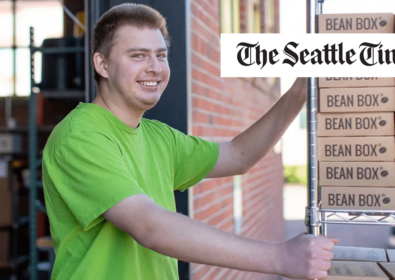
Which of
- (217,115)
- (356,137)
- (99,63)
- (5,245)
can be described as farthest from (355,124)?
(5,245)

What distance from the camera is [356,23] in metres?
1.65

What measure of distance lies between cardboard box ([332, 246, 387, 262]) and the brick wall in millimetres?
981

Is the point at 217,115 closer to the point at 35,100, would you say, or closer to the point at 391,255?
A: the point at 35,100

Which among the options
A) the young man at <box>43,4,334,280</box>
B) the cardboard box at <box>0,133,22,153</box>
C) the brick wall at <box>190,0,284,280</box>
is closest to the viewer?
the young man at <box>43,4,334,280</box>

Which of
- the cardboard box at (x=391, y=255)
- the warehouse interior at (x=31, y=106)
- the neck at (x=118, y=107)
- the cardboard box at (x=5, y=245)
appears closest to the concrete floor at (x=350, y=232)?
the warehouse interior at (x=31, y=106)

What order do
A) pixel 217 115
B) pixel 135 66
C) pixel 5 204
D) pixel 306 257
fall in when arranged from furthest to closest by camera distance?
pixel 5 204 → pixel 217 115 → pixel 135 66 → pixel 306 257

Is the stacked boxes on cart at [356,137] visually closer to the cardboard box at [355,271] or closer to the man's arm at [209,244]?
the cardboard box at [355,271]

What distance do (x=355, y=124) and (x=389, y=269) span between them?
44 cm

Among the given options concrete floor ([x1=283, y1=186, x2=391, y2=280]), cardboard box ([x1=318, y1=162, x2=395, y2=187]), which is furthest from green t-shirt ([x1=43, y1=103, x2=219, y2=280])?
concrete floor ([x1=283, y1=186, x2=391, y2=280])

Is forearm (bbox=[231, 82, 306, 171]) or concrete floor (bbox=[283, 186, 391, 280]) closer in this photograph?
forearm (bbox=[231, 82, 306, 171])

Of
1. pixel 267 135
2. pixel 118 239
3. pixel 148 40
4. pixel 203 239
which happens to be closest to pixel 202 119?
pixel 267 135

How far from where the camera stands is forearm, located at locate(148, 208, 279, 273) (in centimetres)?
142

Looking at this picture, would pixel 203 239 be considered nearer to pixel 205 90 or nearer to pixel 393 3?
pixel 393 3

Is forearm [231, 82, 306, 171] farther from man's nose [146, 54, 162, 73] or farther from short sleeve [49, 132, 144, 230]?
short sleeve [49, 132, 144, 230]
